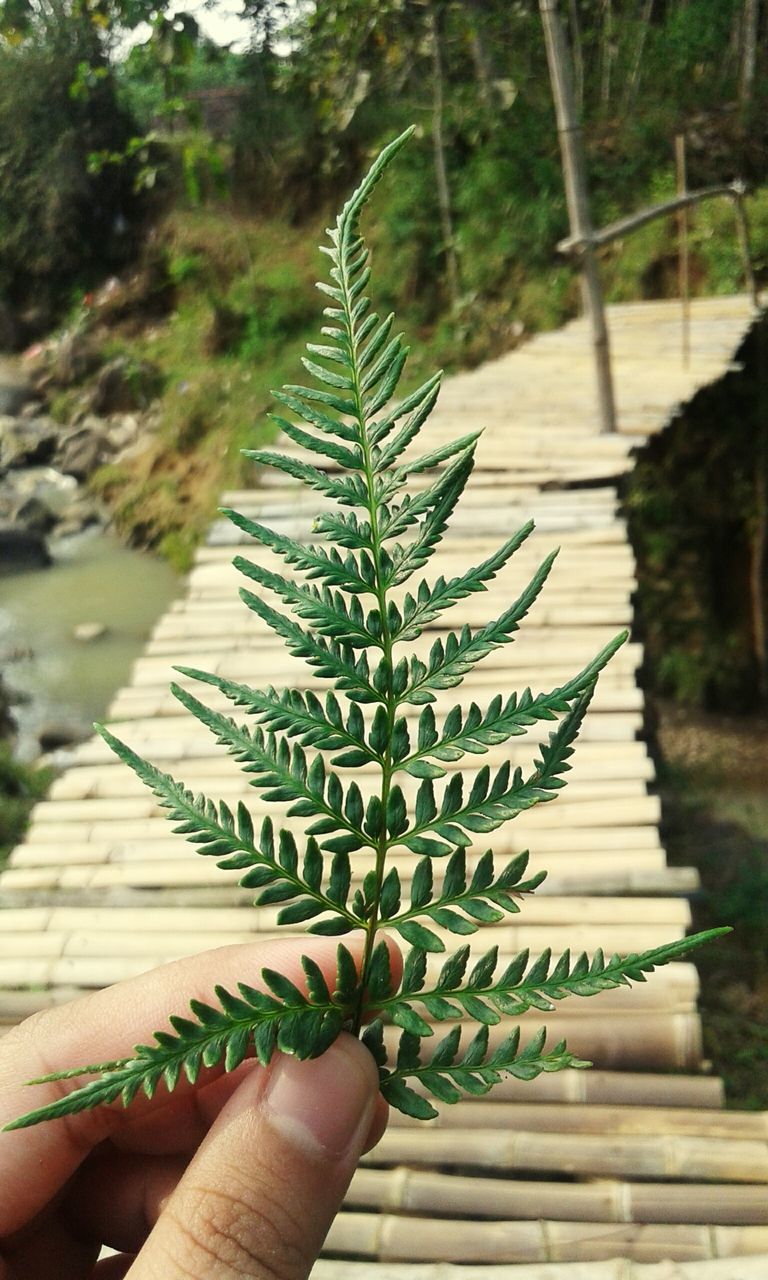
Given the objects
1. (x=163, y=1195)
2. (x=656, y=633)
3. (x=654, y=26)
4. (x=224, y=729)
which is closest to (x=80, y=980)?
(x=163, y=1195)

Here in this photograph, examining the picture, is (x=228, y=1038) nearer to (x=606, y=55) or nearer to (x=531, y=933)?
(x=531, y=933)

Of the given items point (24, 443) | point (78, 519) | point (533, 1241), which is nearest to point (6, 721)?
point (78, 519)

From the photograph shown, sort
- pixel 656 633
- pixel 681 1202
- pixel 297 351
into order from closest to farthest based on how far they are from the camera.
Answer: pixel 681 1202, pixel 656 633, pixel 297 351

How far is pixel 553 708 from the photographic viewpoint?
704mm

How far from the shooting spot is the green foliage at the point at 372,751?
2.26 ft

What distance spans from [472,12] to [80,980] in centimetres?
1104

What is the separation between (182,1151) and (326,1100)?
486 millimetres

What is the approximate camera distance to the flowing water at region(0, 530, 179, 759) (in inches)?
366

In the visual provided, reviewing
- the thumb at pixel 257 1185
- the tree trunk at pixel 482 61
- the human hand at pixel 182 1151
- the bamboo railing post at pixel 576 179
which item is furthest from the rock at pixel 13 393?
the thumb at pixel 257 1185

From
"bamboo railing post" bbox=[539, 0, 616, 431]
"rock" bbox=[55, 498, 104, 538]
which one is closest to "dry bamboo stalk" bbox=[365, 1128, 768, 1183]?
"bamboo railing post" bbox=[539, 0, 616, 431]

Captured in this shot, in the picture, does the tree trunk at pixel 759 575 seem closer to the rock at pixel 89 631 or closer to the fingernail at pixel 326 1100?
the rock at pixel 89 631

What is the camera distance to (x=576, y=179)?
4.19 metres

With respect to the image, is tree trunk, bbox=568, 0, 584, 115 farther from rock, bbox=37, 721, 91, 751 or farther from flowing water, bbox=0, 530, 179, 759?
rock, bbox=37, 721, 91, 751

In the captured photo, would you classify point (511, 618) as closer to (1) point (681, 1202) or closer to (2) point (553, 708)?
(2) point (553, 708)
